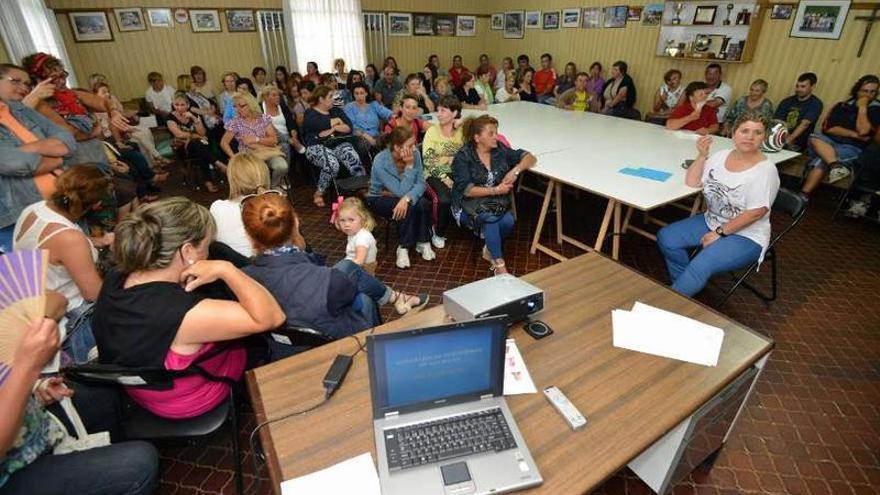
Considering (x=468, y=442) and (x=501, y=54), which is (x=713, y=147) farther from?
(x=501, y=54)

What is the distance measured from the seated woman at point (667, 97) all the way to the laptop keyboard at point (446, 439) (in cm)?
631

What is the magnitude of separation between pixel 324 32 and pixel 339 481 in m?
8.82

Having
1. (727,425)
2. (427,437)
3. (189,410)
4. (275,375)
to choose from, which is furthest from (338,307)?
(727,425)

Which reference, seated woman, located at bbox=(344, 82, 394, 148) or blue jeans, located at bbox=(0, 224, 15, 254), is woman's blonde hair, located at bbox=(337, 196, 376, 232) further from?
seated woman, located at bbox=(344, 82, 394, 148)

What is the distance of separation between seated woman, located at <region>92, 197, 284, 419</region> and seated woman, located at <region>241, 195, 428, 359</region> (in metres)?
0.19

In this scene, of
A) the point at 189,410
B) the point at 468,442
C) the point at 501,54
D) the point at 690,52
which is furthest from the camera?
the point at 501,54

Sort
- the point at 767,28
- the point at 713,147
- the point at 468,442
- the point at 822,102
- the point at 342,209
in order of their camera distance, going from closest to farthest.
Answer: the point at 468,442
the point at 342,209
the point at 713,147
the point at 822,102
the point at 767,28

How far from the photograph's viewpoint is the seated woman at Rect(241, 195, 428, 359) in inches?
69.2

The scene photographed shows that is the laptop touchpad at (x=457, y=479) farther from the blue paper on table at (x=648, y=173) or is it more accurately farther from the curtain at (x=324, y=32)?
the curtain at (x=324, y=32)

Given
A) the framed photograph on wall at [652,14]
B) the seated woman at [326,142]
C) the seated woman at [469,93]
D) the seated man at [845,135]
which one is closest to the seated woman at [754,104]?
the seated man at [845,135]

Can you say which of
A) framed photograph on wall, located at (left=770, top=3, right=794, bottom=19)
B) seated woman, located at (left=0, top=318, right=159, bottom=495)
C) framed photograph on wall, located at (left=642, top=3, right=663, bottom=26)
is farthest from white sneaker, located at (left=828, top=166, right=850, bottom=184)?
seated woman, located at (left=0, top=318, right=159, bottom=495)

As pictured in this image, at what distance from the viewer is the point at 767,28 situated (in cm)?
582

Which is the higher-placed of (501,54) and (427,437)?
(501,54)

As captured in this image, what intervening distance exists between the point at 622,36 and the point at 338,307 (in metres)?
7.81
